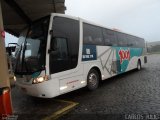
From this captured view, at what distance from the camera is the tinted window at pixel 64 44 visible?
6.23 metres

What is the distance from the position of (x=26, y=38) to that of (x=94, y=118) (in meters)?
3.66

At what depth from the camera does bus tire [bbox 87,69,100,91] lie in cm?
787

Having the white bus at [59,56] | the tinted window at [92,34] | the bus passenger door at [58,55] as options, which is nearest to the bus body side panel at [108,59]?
the white bus at [59,56]

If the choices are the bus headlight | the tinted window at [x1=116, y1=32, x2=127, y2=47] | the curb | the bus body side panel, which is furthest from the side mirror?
the tinted window at [x1=116, y1=32, x2=127, y2=47]

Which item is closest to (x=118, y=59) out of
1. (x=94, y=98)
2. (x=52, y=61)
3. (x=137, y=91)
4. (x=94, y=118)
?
(x=137, y=91)

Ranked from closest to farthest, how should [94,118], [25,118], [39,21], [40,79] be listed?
[94,118]
[25,118]
[40,79]
[39,21]

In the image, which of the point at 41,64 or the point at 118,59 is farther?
the point at 118,59

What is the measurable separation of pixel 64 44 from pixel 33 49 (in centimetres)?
104

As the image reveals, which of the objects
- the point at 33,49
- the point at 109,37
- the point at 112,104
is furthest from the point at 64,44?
the point at 109,37

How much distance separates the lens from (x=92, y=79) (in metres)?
8.09

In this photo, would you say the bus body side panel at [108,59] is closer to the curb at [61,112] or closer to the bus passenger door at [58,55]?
the bus passenger door at [58,55]

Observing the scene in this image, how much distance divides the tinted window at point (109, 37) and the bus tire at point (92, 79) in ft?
6.29

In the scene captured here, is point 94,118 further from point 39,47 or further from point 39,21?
point 39,21

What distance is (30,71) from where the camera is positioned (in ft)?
20.1
